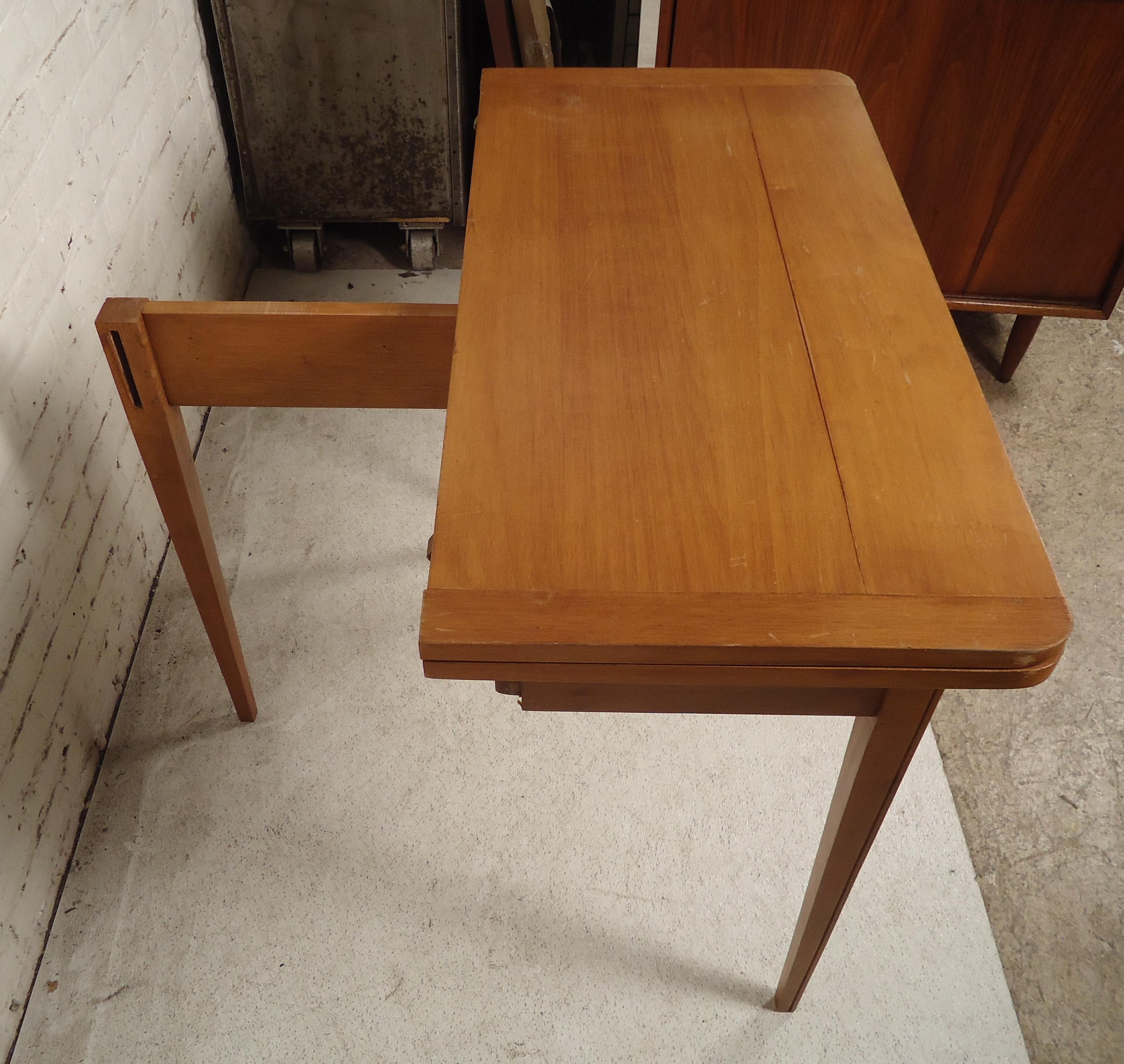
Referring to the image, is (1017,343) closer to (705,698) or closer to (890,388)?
(890,388)

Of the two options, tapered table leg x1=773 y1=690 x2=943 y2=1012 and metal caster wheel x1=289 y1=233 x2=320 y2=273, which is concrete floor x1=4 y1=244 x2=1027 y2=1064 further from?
metal caster wheel x1=289 y1=233 x2=320 y2=273

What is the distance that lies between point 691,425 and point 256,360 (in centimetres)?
51

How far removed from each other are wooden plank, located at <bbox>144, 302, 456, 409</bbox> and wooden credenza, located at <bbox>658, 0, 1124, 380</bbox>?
36.5 inches

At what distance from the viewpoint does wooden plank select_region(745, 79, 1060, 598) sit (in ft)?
2.29

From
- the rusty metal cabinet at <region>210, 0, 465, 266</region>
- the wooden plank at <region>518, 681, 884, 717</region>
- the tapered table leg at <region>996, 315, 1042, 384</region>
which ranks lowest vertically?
the tapered table leg at <region>996, 315, 1042, 384</region>

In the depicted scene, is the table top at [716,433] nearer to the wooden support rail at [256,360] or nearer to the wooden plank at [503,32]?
the wooden support rail at [256,360]

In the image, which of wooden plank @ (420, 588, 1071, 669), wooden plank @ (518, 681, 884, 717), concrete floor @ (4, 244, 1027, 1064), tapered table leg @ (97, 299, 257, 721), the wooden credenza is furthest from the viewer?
the wooden credenza

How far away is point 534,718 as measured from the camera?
1.47 m

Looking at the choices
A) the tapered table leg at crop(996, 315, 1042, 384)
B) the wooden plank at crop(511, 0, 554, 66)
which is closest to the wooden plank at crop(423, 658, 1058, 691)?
the tapered table leg at crop(996, 315, 1042, 384)

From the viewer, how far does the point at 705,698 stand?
769mm

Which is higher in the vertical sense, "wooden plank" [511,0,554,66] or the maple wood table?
the maple wood table

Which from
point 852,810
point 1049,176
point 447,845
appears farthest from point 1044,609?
point 1049,176

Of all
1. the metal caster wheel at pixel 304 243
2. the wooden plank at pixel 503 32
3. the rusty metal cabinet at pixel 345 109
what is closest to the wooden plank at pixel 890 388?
the wooden plank at pixel 503 32

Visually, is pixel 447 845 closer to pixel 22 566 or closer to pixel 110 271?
pixel 22 566
